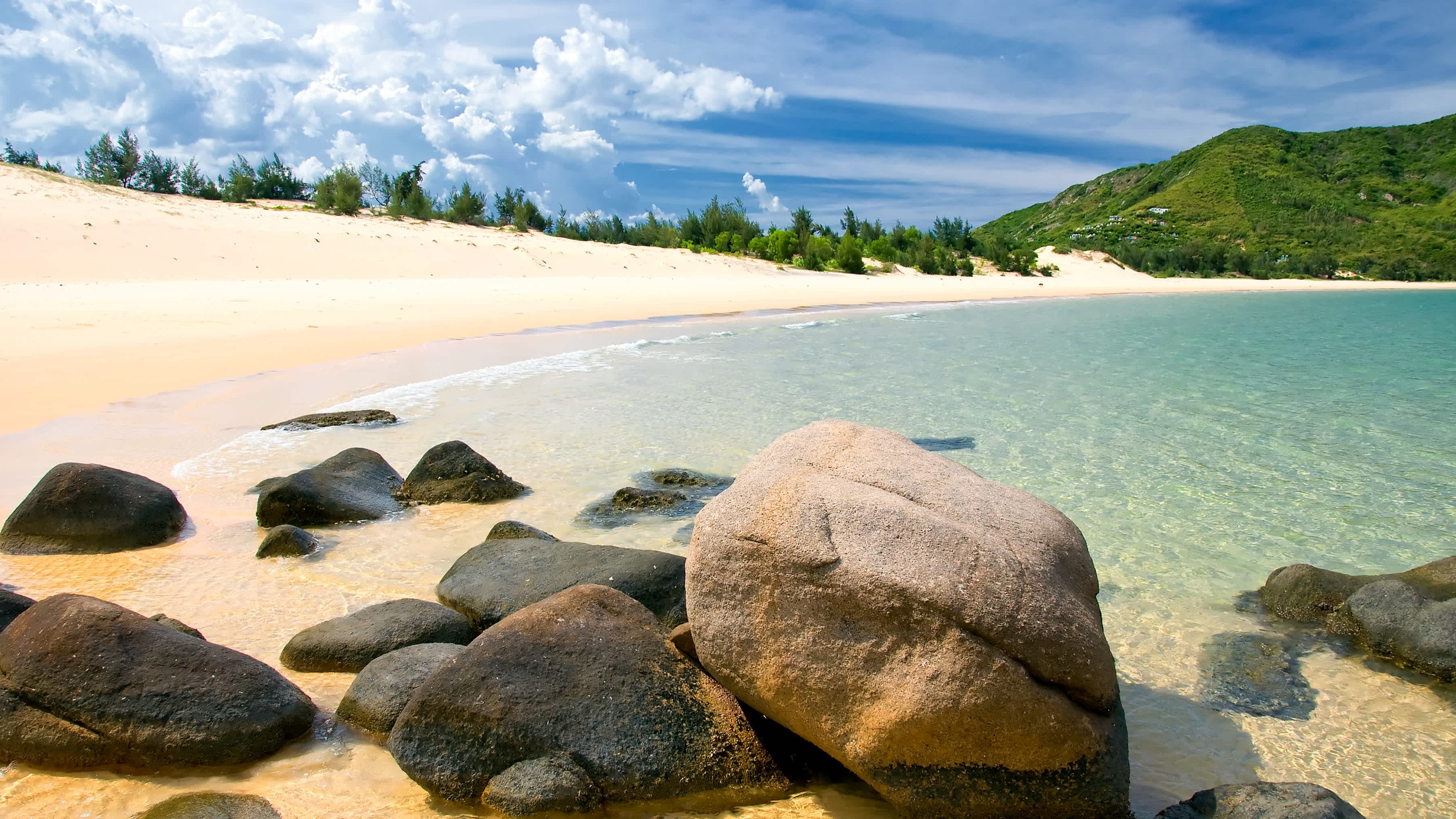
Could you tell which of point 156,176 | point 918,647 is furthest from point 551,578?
point 156,176

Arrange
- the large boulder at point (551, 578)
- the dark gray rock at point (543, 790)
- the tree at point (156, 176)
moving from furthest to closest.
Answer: the tree at point (156, 176), the large boulder at point (551, 578), the dark gray rock at point (543, 790)

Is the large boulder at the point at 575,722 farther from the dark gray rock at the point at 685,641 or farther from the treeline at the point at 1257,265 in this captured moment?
the treeline at the point at 1257,265

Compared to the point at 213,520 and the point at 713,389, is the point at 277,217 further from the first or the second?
the point at 213,520

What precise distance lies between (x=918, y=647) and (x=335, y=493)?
14.3ft

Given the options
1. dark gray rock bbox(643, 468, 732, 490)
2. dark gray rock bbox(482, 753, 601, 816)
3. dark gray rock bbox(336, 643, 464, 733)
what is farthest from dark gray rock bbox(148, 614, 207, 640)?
dark gray rock bbox(643, 468, 732, 490)

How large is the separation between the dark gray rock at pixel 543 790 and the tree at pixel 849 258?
115ft

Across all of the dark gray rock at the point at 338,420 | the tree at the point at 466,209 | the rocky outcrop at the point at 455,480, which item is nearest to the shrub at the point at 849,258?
the tree at the point at 466,209

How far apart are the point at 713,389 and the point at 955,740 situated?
802cm

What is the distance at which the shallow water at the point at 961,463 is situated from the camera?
3.11m

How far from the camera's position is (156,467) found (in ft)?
21.3

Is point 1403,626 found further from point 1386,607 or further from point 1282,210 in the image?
point 1282,210

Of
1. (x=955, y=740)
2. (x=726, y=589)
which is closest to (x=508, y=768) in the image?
(x=726, y=589)

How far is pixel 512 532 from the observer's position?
491cm

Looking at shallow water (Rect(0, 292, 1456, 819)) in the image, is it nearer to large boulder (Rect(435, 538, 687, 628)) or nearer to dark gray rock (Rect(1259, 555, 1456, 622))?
dark gray rock (Rect(1259, 555, 1456, 622))
